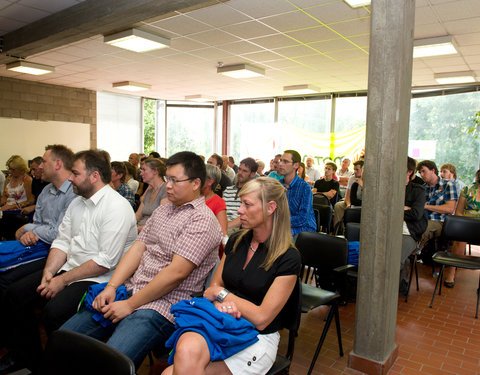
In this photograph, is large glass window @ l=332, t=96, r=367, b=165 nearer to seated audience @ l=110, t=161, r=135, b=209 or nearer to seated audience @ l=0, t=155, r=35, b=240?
seated audience @ l=110, t=161, r=135, b=209

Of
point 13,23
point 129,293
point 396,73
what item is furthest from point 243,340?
point 13,23

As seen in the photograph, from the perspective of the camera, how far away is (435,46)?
17.6ft

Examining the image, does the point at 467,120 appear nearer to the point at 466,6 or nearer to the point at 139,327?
the point at 466,6

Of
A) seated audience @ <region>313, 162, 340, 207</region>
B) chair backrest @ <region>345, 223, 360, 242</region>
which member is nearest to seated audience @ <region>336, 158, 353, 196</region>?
seated audience @ <region>313, 162, 340, 207</region>

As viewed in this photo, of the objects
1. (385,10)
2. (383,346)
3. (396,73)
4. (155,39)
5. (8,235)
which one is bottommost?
(383,346)

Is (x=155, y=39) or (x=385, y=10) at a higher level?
(x=155, y=39)

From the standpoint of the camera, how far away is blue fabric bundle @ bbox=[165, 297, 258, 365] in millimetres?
1534

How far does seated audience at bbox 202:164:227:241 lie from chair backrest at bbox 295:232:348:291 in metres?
0.67

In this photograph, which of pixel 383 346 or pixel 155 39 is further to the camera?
pixel 155 39

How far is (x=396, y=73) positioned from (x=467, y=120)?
7.06 metres

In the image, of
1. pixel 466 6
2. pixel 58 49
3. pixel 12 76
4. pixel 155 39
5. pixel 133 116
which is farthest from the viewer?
pixel 133 116

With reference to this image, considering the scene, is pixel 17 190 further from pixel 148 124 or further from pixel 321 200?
pixel 148 124

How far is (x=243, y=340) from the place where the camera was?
5.16 ft

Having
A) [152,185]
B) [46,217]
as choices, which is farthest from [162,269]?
[152,185]
